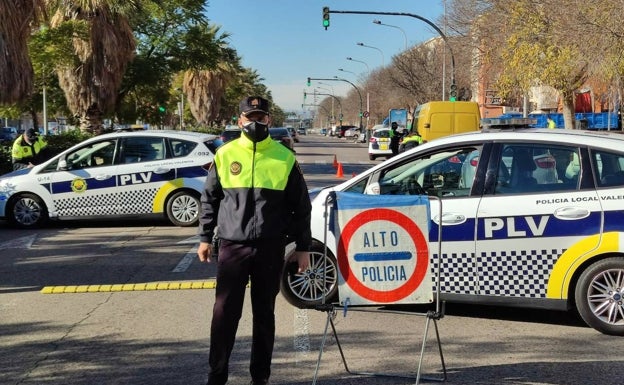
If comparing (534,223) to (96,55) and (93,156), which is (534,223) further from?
(96,55)

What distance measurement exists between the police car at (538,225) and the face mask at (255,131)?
1503mm

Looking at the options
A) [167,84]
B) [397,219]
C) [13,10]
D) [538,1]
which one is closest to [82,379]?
[397,219]

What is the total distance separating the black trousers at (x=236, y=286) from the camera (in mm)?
4227

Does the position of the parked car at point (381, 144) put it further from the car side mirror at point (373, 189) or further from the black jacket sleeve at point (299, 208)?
the black jacket sleeve at point (299, 208)

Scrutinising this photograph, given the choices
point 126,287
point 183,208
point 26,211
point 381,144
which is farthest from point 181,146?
point 381,144

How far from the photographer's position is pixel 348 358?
5.26m

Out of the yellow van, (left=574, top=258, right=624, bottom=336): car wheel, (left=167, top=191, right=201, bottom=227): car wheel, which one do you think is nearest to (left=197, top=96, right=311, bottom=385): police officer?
(left=574, top=258, right=624, bottom=336): car wheel

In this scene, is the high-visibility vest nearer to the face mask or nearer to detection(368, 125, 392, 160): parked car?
the face mask

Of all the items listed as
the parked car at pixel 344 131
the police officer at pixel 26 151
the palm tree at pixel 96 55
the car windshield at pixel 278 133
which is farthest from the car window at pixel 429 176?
the parked car at pixel 344 131

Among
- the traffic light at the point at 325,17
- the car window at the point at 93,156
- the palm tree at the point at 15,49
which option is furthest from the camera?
the traffic light at the point at 325,17

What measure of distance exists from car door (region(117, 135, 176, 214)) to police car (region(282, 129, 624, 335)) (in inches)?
278

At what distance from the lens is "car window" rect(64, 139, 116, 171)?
12.2 meters

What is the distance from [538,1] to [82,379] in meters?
19.4

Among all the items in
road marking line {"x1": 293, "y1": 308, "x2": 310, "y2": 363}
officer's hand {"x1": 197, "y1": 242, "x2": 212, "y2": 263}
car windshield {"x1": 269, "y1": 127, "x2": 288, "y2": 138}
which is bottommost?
road marking line {"x1": 293, "y1": 308, "x2": 310, "y2": 363}
